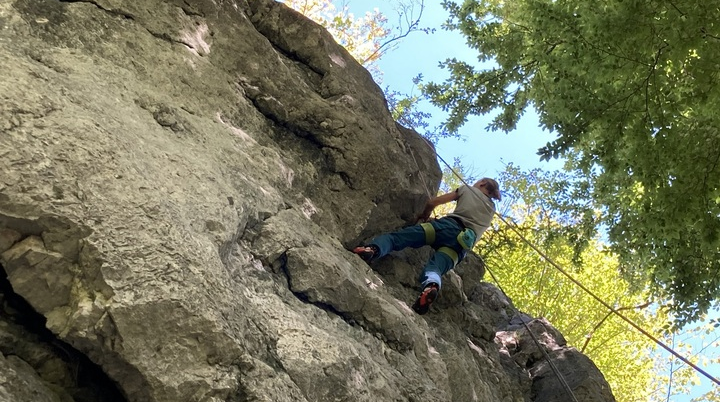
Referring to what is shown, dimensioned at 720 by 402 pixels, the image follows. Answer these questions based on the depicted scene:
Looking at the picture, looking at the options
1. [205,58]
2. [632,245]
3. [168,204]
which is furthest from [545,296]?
[168,204]

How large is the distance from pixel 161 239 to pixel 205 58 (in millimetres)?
3097

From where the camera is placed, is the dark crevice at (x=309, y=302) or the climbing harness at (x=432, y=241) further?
the climbing harness at (x=432, y=241)

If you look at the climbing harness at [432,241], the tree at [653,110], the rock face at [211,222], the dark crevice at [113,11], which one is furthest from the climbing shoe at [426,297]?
the dark crevice at [113,11]

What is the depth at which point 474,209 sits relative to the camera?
7.07 meters

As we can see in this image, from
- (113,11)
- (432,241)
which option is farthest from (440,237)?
(113,11)

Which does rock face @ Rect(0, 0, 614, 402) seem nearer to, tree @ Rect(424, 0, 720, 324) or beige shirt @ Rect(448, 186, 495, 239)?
beige shirt @ Rect(448, 186, 495, 239)

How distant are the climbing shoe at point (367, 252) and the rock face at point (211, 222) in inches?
8.0

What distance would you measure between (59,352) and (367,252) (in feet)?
11.7

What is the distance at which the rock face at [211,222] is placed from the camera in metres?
2.82

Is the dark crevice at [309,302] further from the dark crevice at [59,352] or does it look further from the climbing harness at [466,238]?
the climbing harness at [466,238]

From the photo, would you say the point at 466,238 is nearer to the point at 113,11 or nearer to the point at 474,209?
the point at 474,209

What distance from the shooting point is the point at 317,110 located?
645 cm

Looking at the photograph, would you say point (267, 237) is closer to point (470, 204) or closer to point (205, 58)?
point (205, 58)

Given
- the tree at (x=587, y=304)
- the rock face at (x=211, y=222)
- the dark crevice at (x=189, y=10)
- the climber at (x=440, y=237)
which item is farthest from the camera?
the tree at (x=587, y=304)
